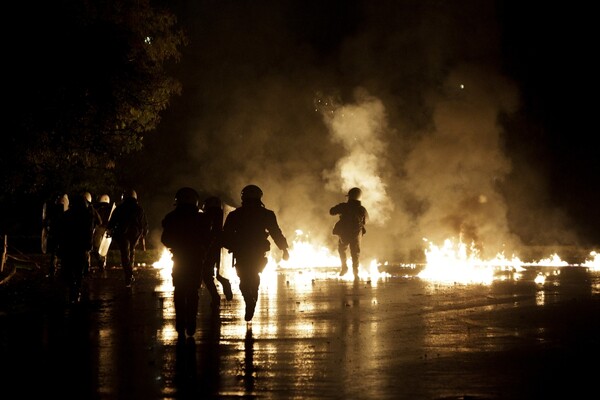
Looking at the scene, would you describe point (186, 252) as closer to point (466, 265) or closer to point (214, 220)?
point (214, 220)

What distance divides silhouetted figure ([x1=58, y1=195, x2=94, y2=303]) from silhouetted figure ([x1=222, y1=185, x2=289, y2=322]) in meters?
4.10

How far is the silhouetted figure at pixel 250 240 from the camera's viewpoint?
13.0 metres

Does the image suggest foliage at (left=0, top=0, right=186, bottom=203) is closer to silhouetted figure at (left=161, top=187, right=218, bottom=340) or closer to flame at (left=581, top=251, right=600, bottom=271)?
silhouetted figure at (left=161, top=187, right=218, bottom=340)

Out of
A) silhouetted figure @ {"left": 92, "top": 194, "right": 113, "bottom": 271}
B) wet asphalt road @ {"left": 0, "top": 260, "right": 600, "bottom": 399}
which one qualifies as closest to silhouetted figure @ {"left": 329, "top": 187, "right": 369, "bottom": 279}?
wet asphalt road @ {"left": 0, "top": 260, "right": 600, "bottom": 399}

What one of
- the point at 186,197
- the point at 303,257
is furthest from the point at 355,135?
the point at 186,197

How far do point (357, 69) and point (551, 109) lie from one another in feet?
40.5

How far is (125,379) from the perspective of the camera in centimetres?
866

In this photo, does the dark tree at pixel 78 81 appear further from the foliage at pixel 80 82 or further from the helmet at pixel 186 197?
the helmet at pixel 186 197

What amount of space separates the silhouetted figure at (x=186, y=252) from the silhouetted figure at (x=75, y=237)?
4951 mm

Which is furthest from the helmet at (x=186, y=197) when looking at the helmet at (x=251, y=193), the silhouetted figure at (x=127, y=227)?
the silhouetted figure at (x=127, y=227)

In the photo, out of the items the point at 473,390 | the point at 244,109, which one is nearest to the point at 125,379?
the point at 473,390

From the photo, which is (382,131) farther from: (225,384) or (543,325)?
(225,384)

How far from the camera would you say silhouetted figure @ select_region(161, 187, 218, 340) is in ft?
38.2

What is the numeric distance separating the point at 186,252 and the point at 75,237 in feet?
17.1
